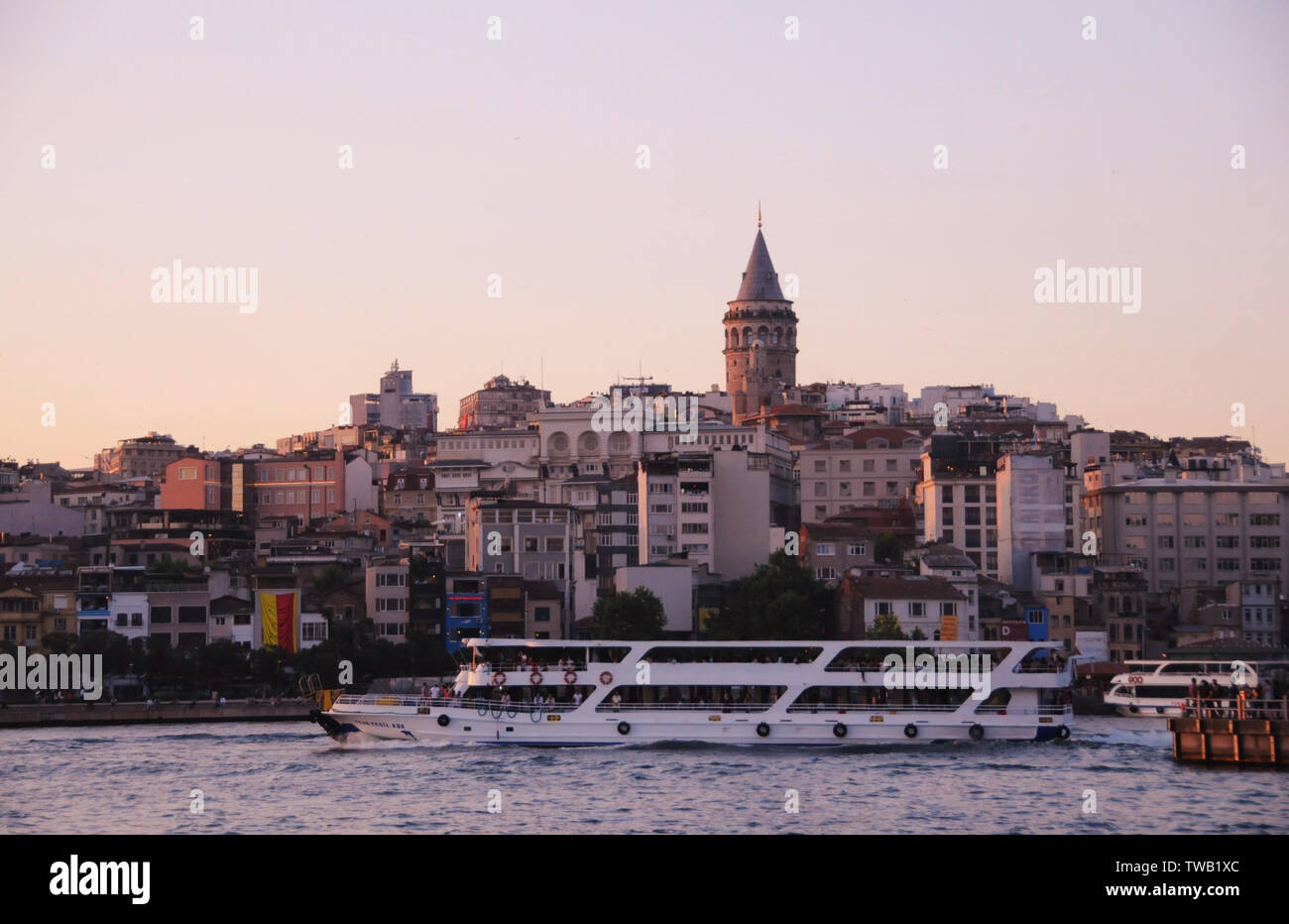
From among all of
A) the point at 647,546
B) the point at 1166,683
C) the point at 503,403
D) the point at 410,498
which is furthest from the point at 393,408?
the point at 1166,683

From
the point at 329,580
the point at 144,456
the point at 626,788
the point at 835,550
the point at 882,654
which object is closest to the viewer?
the point at 626,788

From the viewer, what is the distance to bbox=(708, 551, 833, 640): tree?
68.2 metres

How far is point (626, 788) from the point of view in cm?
4019

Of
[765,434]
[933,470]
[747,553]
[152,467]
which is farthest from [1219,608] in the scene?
[152,467]

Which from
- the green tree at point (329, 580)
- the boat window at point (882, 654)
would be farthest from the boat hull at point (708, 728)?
the green tree at point (329, 580)

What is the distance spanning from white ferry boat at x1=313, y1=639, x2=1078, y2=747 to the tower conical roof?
328 feet

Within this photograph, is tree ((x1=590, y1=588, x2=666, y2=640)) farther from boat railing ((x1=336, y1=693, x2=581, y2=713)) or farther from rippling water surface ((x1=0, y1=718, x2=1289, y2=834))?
rippling water surface ((x1=0, y1=718, x2=1289, y2=834))

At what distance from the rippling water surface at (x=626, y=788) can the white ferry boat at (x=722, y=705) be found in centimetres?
65

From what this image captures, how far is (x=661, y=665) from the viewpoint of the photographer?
1956 inches

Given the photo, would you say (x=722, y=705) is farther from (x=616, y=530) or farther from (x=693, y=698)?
(x=616, y=530)

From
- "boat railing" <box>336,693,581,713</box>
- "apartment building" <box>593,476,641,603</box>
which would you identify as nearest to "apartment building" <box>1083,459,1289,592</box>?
"apartment building" <box>593,476,641,603</box>

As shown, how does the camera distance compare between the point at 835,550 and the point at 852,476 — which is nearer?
A: the point at 835,550

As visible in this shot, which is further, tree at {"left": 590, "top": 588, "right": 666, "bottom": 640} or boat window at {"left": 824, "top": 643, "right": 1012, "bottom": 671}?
tree at {"left": 590, "top": 588, "right": 666, "bottom": 640}

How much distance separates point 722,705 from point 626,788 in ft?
31.7
